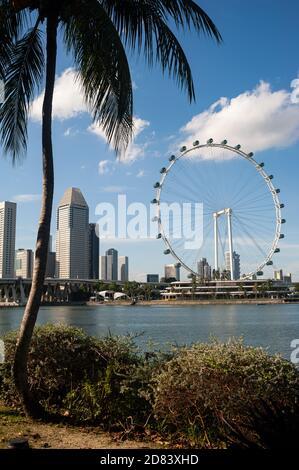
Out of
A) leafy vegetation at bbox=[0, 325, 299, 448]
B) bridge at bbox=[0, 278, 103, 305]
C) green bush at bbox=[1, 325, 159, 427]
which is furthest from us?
bridge at bbox=[0, 278, 103, 305]

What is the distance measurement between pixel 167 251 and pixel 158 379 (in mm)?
78640

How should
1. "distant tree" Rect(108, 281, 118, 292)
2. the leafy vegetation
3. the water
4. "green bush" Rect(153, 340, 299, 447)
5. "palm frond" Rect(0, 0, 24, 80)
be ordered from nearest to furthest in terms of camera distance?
the leafy vegetation < "green bush" Rect(153, 340, 299, 447) < "palm frond" Rect(0, 0, 24, 80) < the water < "distant tree" Rect(108, 281, 118, 292)

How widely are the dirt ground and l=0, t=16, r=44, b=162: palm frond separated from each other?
4.71 metres

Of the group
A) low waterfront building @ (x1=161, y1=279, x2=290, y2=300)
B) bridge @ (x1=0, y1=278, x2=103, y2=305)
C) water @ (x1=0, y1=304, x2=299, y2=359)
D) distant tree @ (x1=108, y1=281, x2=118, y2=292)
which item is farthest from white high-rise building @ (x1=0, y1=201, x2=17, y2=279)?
low waterfront building @ (x1=161, y1=279, x2=290, y2=300)

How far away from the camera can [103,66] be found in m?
7.75

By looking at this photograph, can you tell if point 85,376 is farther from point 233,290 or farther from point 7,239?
point 233,290

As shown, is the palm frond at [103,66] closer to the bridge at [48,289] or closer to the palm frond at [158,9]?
the palm frond at [158,9]

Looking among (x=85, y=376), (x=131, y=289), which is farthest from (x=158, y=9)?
(x=131, y=289)

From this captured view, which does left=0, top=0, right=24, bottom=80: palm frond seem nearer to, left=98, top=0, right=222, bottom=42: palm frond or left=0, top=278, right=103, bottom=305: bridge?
left=98, top=0, right=222, bottom=42: palm frond

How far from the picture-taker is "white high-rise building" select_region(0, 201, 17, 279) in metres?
54.6

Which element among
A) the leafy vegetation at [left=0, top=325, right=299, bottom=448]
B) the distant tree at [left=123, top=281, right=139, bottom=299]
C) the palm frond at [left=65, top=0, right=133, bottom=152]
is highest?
the palm frond at [left=65, top=0, right=133, bottom=152]

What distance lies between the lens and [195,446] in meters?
6.07
